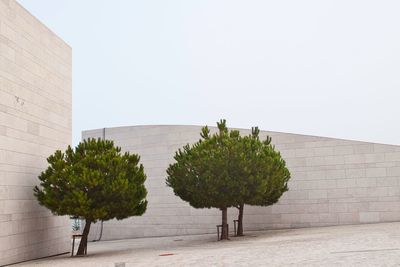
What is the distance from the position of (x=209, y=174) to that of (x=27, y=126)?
7703 millimetres

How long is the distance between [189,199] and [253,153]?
11.9 ft

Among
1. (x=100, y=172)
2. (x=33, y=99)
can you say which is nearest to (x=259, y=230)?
(x=100, y=172)

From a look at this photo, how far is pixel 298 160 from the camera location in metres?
27.7

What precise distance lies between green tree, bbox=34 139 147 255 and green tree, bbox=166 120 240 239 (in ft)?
10.8

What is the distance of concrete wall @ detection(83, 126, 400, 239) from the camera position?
85.1ft

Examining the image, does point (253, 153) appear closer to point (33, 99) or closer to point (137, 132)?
point (33, 99)

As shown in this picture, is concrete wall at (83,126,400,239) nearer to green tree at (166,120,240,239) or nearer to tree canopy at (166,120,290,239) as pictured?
tree canopy at (166,120,290,239)

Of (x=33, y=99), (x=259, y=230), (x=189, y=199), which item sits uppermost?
(x=33, y=99)

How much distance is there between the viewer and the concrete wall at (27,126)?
17484 mm

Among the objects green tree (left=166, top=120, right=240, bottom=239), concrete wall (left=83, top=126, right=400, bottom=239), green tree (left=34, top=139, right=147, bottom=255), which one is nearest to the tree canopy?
green tree (left=166, top=120, right=240, bottom=239)

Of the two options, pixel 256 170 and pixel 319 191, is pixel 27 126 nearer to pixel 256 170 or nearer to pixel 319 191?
pixel 256 170

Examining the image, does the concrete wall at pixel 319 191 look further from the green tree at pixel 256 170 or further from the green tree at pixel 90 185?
the green tree at pixel 90 185

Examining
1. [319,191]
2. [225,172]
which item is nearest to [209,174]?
[225,172]

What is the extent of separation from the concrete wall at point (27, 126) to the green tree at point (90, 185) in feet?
3.10
